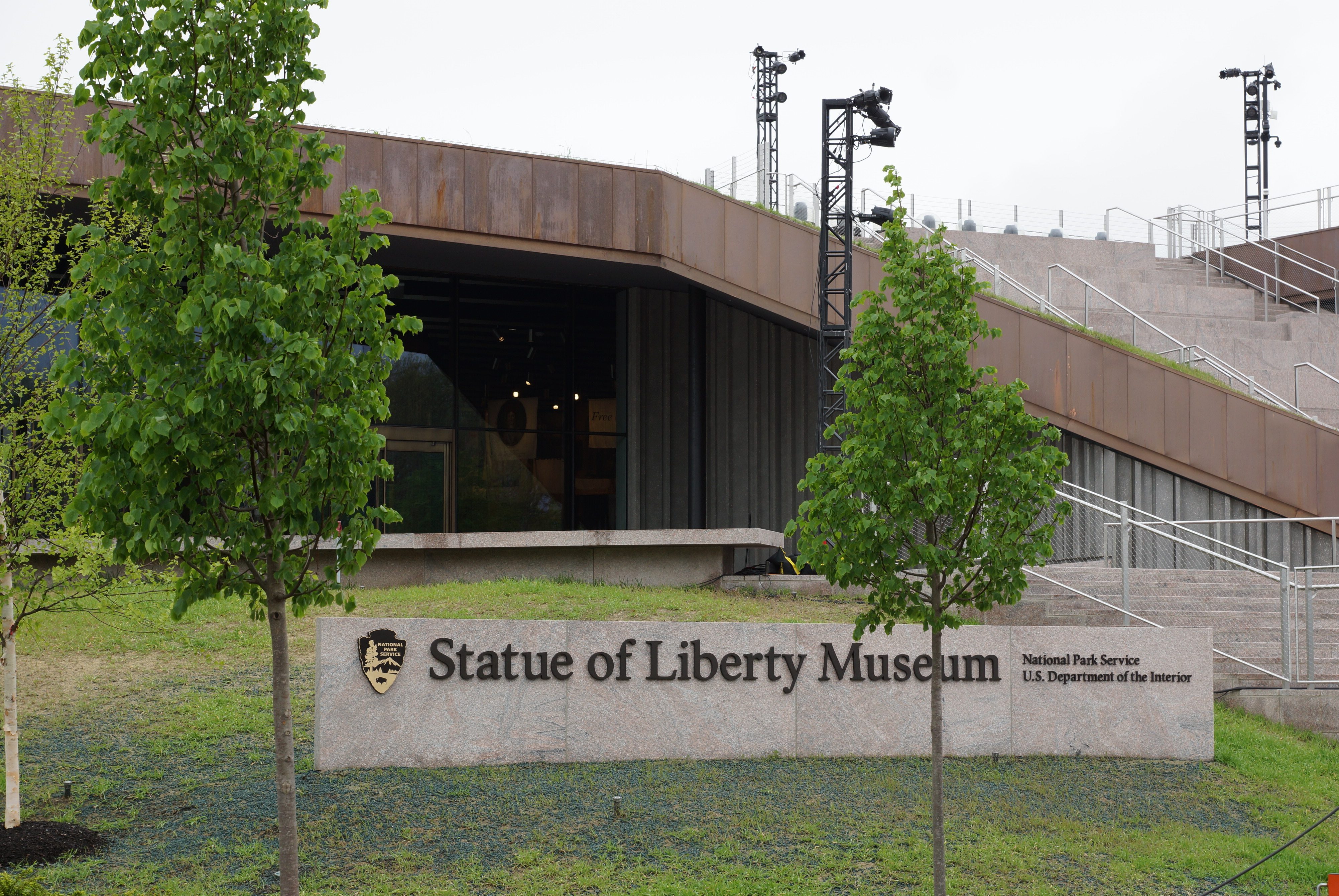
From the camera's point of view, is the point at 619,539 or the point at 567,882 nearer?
the point at 567,882

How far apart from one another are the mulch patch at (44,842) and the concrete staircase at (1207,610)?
974 cm

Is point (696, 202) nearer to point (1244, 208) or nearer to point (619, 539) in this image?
point (619, 539)

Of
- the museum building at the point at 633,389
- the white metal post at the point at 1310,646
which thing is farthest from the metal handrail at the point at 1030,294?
the white metal post at the point at 1310,646

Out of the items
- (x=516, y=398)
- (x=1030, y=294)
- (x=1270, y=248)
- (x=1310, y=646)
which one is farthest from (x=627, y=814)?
(x=1270, y=248)

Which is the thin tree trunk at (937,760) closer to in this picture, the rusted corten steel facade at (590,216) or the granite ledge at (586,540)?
the granite ledge at (586,540)

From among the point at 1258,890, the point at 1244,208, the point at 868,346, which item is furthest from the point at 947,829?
the point at 1244,208

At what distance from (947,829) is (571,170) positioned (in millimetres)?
13789

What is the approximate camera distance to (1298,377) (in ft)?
78.9

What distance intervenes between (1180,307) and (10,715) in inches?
963

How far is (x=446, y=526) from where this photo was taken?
81.1 feet

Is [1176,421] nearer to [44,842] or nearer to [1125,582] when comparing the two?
[1125,582]

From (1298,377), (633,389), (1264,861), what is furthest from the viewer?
(633,389)

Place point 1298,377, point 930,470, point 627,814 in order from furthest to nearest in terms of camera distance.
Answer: point 1298,377, point 627,814, point 930,470

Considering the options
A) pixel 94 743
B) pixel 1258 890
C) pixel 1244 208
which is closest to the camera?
pixel 1258 890
